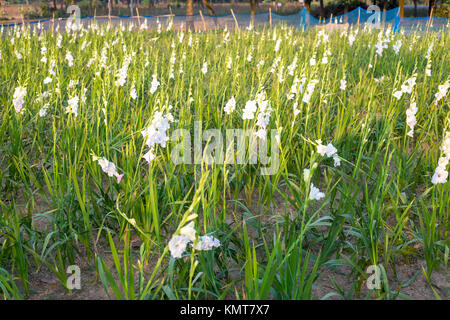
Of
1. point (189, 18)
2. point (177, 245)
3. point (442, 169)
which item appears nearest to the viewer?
point (177, 245)

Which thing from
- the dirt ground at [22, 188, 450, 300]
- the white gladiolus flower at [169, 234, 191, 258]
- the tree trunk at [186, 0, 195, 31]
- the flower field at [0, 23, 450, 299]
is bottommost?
the dirt ground at [22, 188, 450, 300]

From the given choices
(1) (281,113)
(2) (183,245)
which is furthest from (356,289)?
(1) (281,113)

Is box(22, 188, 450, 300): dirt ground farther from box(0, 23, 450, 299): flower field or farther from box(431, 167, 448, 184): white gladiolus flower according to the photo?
box(431, 167, 448, 184): white gladiolus flower

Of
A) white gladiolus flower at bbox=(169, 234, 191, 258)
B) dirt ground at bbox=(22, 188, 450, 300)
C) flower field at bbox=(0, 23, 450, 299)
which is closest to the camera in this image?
white gladiolus flower at bbox=(169, 234, 191, 258)

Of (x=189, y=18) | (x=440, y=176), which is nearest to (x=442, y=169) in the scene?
(x=440, y=176)

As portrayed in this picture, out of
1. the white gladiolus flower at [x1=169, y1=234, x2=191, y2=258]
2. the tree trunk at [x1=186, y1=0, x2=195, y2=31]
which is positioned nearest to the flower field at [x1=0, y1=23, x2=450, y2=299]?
the white gladiolus flower at [x1=169, y1=234, x2=191, y2=258]

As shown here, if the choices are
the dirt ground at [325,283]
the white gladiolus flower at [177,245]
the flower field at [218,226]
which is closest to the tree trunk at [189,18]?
the flower field at [218,226]

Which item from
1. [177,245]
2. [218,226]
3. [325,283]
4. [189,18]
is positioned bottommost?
[325,283]

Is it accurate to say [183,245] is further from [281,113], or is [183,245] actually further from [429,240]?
[281,113]

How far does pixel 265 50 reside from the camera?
554 centimetres

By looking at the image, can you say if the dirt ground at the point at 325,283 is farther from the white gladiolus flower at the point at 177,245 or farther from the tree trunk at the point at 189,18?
the tree trunk at the point at 189,18

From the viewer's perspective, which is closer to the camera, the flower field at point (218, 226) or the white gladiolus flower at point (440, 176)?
the flower field at point (218, 226)

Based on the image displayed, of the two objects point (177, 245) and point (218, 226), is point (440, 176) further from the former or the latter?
point (177, 245)

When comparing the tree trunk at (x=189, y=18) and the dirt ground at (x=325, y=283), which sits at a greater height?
the tree trunk at (x=189, y=18)
